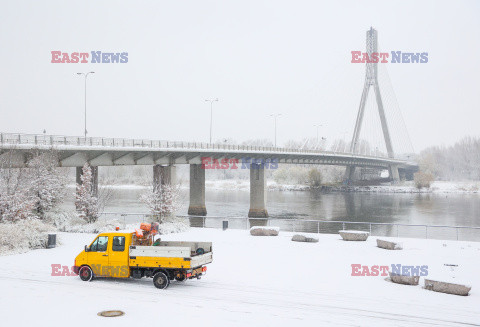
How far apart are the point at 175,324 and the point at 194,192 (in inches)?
2187

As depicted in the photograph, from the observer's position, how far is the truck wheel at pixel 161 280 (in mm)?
16344

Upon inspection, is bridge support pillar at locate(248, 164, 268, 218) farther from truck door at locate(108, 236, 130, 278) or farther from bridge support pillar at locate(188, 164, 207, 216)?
truck door at locate(108, 236, 130, 278)

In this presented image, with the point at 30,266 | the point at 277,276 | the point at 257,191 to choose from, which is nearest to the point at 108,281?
the point at 30,266

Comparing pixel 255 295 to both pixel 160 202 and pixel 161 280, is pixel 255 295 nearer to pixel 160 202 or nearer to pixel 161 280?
pixel 161 280

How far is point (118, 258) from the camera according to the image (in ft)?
56.2

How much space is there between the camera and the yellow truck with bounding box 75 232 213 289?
16.2 meters

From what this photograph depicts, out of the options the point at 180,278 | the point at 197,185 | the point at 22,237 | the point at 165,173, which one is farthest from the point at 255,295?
the point at 197,185

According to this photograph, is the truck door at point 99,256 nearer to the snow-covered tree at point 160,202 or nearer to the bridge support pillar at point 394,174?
the snow-covered tree at point 160,202

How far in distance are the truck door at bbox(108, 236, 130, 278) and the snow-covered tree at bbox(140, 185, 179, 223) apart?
23.6 meters

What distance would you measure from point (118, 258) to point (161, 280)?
1.90 m

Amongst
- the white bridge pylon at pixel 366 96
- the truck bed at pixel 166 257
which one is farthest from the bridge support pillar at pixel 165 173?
the white bridge pylon at pixel 366 96

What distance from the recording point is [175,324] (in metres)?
12.7

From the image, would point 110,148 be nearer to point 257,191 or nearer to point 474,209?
point 257,191

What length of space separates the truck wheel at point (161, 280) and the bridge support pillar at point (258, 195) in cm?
4762
